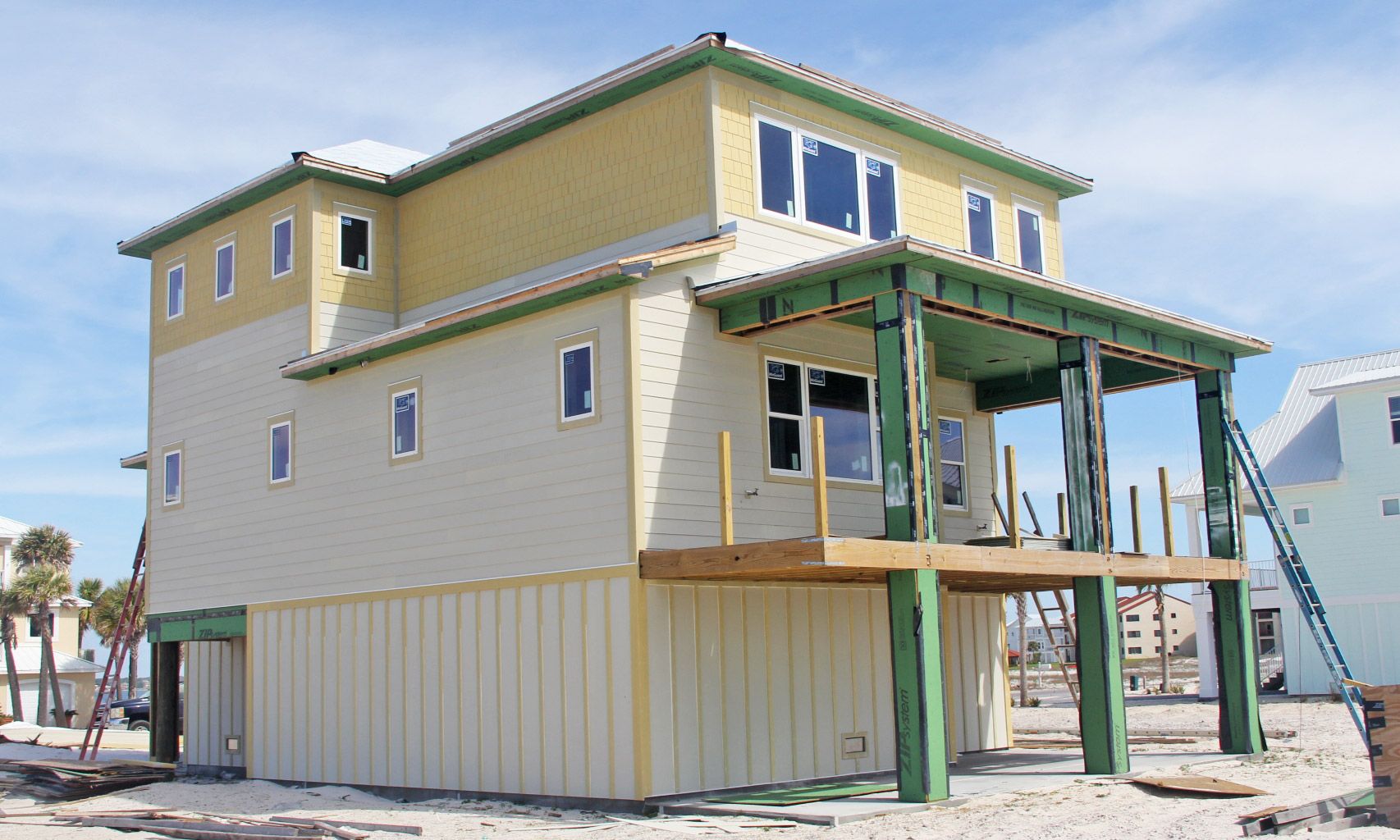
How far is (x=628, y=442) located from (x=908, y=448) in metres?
3.11

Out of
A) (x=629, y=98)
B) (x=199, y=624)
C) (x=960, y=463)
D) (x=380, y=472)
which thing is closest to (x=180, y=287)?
(x=199, y=624)

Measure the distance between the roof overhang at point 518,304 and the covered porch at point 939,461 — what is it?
730 millimetres

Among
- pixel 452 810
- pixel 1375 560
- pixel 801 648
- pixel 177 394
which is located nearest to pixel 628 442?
pixel 801 648

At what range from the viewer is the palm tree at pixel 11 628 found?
5247cm

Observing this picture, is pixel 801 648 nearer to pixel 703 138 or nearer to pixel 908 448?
pixel 908 448

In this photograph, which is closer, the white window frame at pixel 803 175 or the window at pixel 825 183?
the white window frame at pixel 803 175

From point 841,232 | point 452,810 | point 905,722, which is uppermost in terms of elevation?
point 841,232

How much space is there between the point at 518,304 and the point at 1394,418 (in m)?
28.7

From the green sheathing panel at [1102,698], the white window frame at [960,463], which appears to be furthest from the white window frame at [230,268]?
the green sheathing panel at [1102,698]

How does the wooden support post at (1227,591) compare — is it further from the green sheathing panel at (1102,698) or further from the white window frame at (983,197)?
the white window frame at (983,197)

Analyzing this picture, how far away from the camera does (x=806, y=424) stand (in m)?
17.5

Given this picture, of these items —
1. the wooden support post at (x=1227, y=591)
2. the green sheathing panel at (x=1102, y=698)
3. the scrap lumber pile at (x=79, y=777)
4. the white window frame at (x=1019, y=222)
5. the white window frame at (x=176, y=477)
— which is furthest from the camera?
the white window frame at (x=176, y=477)

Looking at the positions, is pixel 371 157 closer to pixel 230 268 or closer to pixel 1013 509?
pixel 230 268

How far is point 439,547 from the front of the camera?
705 inches
